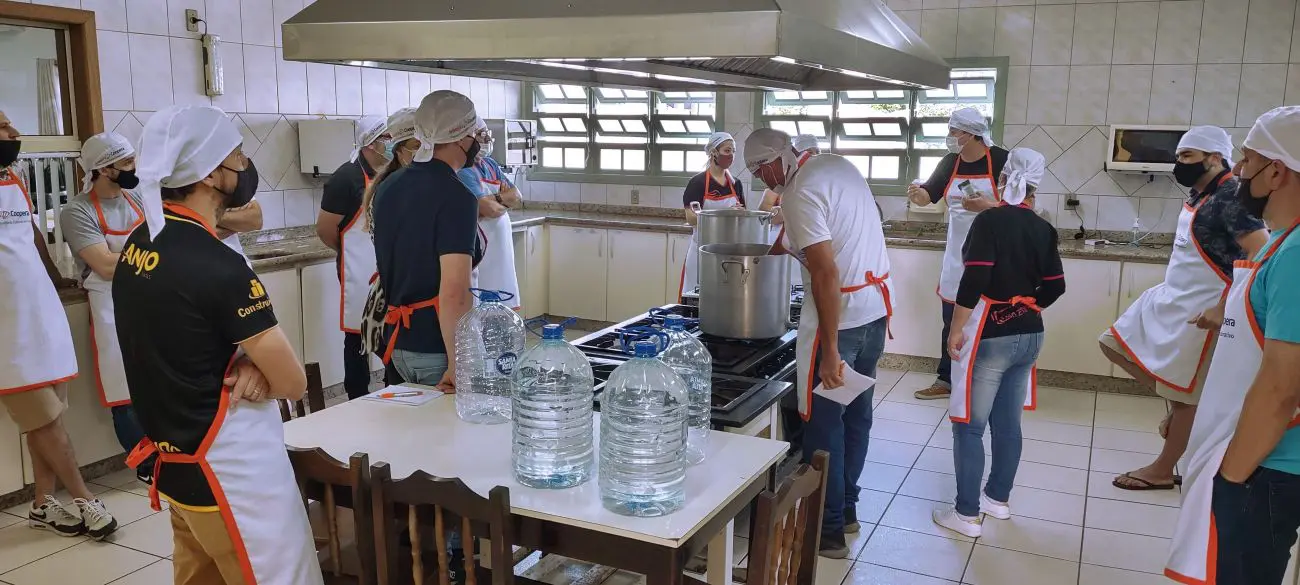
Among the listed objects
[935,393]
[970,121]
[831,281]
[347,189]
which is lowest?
[935,393]

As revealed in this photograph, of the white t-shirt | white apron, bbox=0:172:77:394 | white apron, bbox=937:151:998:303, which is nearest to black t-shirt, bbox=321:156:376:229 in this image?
white apron, bbox=0:172:77:394

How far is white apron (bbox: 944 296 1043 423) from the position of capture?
10.7 ft

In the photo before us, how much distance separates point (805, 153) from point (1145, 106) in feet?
10.9

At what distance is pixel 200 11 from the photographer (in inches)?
183

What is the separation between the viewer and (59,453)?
11.2ft

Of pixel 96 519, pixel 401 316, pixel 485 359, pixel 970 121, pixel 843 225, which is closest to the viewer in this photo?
pixel 485 359

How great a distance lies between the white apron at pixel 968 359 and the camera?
325cm

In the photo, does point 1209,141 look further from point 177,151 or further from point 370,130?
point 177,151

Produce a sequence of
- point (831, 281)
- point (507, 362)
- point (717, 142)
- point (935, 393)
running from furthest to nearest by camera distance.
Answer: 1. point (717, 142)
2. point (935, 393)
3. point (831, 281)
4. point (507, 362)

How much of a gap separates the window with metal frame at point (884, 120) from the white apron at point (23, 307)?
4208 mm

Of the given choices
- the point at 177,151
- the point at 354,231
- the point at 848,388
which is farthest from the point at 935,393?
the point at 177,151

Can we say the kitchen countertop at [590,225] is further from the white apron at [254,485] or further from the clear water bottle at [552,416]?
Result: the clear water bottle at [552,416]

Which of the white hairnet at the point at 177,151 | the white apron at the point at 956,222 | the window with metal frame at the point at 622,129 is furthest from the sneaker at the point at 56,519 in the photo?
the window with metal frame at the point at 622,129

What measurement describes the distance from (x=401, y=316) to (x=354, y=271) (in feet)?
4.91
